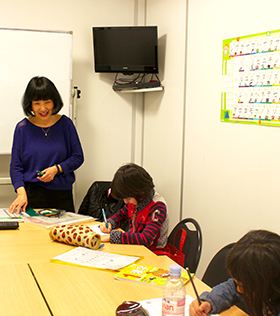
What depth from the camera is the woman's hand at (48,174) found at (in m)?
2.63

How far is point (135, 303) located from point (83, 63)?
9.58 ft

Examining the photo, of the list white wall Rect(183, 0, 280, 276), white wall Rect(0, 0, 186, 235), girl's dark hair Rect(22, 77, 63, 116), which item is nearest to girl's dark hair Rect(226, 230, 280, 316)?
white wall Rect(183, 0, 280, 276)

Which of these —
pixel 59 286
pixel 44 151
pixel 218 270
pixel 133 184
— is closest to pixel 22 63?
pixel 44 151

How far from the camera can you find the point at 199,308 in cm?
127

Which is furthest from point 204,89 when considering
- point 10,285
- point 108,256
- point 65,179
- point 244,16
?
point 10,285

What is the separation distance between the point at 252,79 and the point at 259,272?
5.41ft

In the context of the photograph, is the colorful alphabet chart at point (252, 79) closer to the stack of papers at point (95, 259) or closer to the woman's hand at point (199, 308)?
the stack of papers at point (95, 259)

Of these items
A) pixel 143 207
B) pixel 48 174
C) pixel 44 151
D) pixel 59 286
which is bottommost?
pixel 59 286

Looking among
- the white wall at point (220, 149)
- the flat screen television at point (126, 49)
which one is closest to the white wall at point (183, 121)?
the white wall at point (220, 149)

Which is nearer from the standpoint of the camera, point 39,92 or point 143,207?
point 143,207

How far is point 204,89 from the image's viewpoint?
296 cm

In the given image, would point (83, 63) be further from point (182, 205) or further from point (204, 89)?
point (182, 205)

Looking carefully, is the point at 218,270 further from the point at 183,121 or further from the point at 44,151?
the point at 183,121

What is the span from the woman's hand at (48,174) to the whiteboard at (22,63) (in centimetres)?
93
